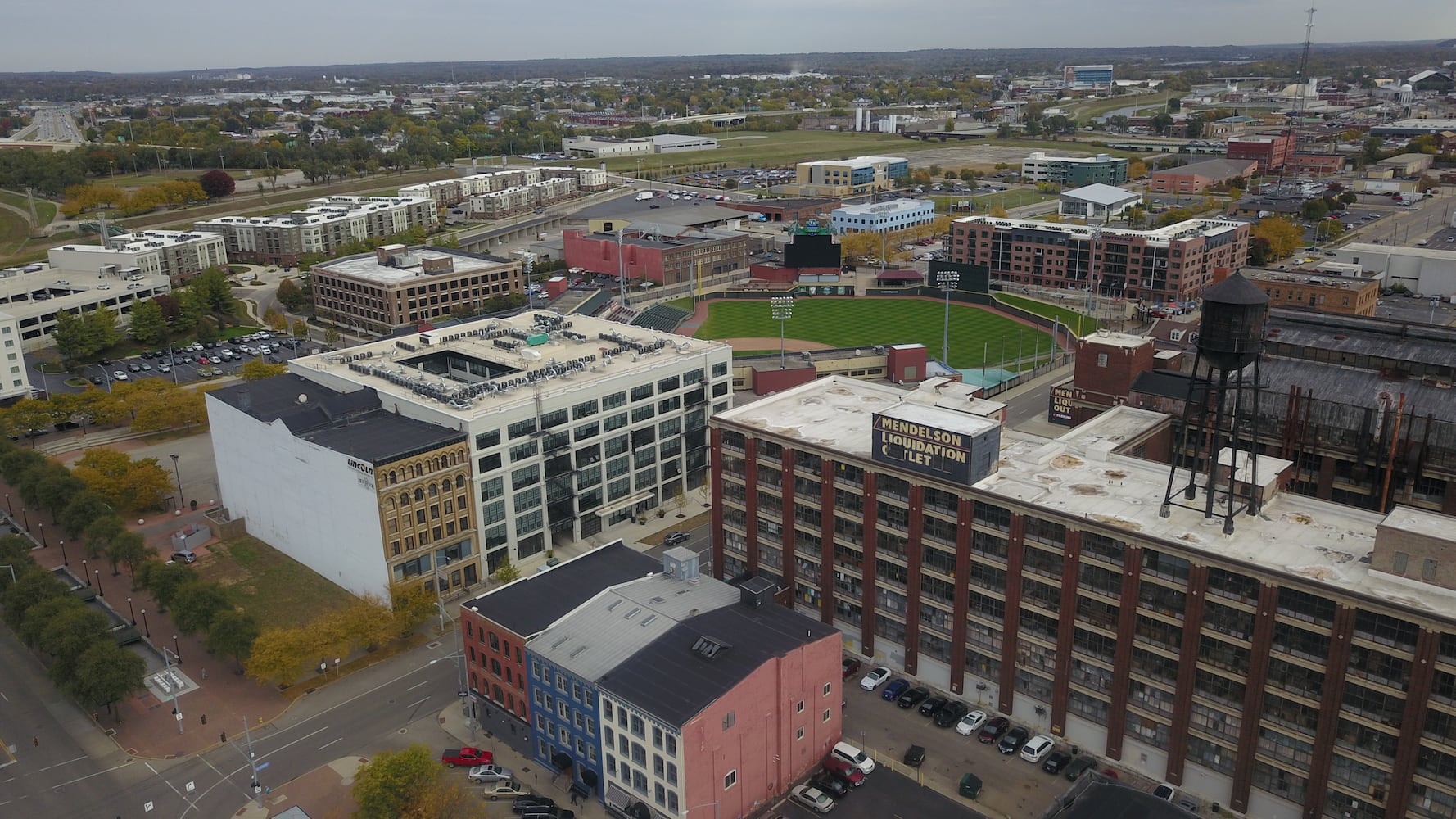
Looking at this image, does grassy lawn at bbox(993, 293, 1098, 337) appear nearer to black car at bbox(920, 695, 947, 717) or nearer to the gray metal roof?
black car at bbox(920, 695, 947, 717)

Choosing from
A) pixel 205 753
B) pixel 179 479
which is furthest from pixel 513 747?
pixel 179 479

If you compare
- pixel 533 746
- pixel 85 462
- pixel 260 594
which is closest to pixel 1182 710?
pixel 533 746

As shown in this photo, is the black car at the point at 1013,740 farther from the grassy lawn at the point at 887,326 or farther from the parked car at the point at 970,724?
the grassy lawn at the point at 887,326

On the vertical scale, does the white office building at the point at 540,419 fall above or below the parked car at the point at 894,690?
above

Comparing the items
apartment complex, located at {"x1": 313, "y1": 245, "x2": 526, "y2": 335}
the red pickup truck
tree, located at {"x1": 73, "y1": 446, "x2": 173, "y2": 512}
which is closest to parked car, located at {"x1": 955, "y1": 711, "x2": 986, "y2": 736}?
the red pickup truck

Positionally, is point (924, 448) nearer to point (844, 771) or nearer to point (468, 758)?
point (844, 771)

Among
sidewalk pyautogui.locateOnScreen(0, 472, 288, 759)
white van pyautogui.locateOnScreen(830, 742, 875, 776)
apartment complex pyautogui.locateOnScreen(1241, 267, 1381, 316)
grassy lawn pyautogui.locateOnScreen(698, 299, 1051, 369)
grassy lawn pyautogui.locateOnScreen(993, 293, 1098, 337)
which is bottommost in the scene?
sidewalk pyautogui.locateOnScreen(0, 472, 288, 759)

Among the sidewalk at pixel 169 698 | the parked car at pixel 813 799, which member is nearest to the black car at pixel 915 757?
the parked car at pixel 813 799
